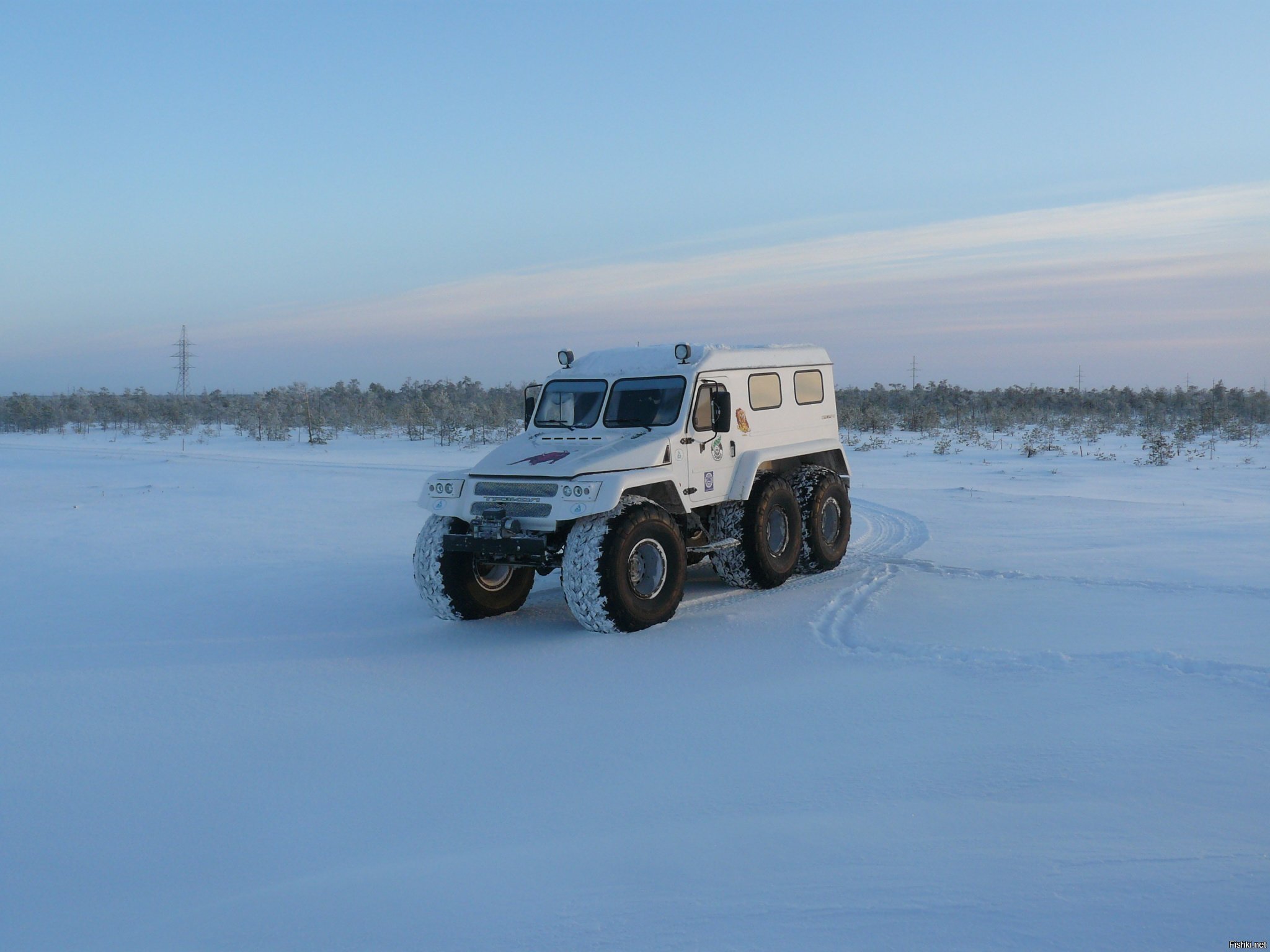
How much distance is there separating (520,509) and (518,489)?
173 millimetres

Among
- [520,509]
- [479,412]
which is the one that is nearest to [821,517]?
[520,509]

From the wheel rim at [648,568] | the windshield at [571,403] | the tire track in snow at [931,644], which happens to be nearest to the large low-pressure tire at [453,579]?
the wheel rim at [648,568]

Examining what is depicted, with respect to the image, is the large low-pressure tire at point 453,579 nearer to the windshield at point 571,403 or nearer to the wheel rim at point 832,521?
the windshield at point 571,403

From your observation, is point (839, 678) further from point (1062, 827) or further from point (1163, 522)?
point (1163, 522)

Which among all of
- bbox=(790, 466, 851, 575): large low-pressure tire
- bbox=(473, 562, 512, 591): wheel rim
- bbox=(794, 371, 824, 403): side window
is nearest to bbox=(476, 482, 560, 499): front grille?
bbox=(473, 562, 512, 591): wheel rim

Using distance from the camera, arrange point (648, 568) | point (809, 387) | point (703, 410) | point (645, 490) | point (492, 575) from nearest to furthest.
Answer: point (648, 568) < point (645, 490) < point (492, 575) < point (703, 410) < point (809, 387)

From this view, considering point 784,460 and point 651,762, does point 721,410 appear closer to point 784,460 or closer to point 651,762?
point 784,460

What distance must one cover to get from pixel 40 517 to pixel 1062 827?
50.9ft

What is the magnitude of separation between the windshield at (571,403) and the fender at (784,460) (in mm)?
1542

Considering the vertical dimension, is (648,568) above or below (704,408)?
below

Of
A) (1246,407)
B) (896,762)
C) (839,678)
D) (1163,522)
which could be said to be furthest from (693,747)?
(1246,407)

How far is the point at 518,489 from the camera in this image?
8469 mm

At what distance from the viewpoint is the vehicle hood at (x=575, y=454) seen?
8.42 metres

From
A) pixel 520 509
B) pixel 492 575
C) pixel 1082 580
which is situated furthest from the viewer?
pixel 1082 580
